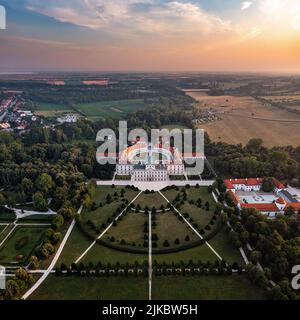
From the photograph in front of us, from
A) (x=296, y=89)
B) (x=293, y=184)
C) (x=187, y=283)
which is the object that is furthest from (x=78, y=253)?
(x=296, y=89)

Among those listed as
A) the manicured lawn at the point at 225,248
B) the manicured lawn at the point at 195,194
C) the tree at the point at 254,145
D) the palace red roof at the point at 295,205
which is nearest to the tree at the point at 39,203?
the manicured lawn at the point at 195,194

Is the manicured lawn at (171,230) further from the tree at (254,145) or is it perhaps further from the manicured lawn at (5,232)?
the tree at (254,145)

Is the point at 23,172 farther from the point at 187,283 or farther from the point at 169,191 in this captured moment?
the point at 187,283

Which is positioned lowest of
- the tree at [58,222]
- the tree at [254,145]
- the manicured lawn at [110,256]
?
the manicured lawn at [110,256]

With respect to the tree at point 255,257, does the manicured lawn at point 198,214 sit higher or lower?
higher
